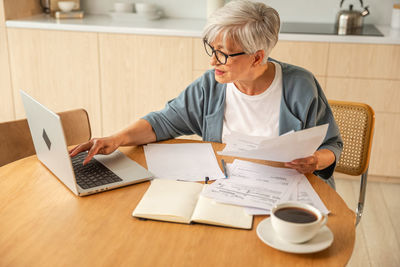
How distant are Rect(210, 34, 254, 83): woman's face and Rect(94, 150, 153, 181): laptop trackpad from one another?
1.40 feet

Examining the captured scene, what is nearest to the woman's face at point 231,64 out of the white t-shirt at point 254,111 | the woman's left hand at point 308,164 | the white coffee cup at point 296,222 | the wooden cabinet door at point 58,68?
the white t-shirt at point 254,111

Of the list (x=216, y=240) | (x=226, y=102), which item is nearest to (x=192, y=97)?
(x=226, y=102)

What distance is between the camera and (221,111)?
1751mm

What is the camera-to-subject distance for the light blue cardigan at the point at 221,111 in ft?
5.48

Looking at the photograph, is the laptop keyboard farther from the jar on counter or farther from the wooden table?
the jar on counter

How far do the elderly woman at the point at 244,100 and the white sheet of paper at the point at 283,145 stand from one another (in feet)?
0.25

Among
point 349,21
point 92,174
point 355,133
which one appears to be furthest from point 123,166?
point 349,21

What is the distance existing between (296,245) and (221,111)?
0.80 meters

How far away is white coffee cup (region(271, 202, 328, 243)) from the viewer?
39.3 inches

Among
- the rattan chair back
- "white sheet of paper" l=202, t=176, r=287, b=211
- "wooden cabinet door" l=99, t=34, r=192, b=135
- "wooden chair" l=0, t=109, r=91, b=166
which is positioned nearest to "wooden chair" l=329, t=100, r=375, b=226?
the rattan chair back

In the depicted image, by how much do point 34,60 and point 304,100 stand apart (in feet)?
7.32

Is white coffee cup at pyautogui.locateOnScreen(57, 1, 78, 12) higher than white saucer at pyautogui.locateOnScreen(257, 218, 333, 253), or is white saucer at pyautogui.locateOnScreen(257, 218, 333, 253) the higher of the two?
white coffee cup at pyautogui.locateOnScreen(57, 1, 78, 12)

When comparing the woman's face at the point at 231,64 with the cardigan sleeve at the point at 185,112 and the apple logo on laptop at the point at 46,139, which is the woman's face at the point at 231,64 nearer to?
the cardigan sleeve at the point at 185,112

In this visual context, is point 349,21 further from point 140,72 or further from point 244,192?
point 244,192
